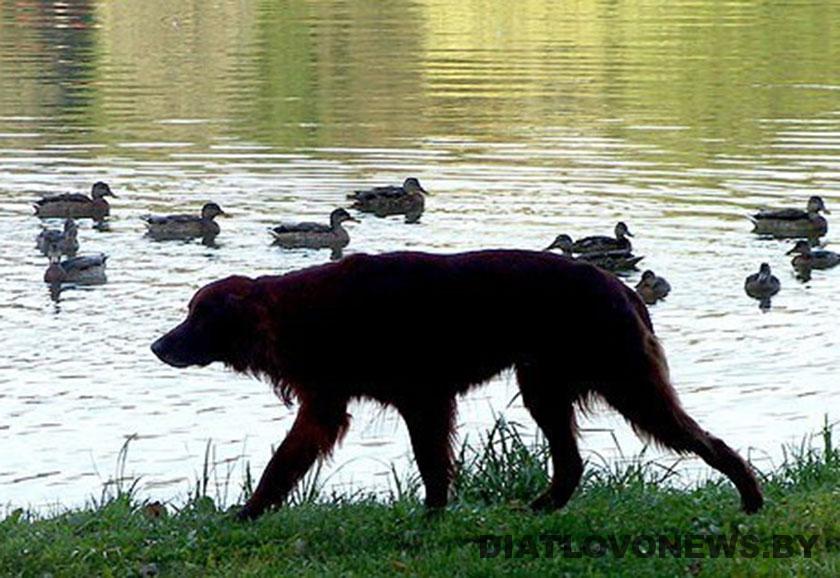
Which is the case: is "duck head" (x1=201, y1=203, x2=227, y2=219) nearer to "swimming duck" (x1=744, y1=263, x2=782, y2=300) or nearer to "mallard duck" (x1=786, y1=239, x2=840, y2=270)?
"swimming duck" (x1=744, y1=263, x2=782, y2=300)

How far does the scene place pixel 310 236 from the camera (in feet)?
73.2

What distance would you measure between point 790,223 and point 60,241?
935 cm

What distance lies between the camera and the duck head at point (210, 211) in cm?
2345

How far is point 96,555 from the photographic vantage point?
827 cm

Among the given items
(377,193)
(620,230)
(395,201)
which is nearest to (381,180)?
(377,193)

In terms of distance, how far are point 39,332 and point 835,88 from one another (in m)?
26.0

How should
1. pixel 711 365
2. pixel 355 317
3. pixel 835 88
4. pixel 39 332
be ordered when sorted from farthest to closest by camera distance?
pixel 835 88
pixel 39 332
pixel 711 365
pixel 355 317

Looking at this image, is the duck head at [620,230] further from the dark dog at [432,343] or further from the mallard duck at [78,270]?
the dark dog at [432,343]

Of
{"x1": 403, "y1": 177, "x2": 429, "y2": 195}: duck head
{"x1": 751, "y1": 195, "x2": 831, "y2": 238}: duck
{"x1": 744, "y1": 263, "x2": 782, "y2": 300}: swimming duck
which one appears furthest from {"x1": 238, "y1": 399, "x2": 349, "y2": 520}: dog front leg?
{"x1": 403, "y1": 177, "x2": 429, "y2": 195}: duck head

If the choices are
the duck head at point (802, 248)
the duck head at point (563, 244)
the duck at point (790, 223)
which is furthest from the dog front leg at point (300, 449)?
the duck at point (790, 223)

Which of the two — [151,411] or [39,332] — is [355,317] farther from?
[39,332]

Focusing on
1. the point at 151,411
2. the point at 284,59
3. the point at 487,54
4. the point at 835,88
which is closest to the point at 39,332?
the point at 151,411

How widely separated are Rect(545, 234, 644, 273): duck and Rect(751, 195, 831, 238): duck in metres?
2.30

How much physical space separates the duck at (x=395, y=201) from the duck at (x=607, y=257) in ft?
10.4
